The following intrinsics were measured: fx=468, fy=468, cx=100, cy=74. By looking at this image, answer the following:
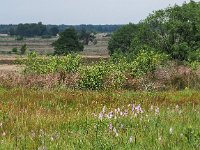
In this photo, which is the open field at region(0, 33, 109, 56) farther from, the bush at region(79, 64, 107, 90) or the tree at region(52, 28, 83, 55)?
the bush at region(79, 64, 107, 90)

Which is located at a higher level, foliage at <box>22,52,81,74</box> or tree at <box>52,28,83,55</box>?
foliage at <box>22,52,81,74</box>

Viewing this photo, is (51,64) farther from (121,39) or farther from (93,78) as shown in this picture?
(121,39)

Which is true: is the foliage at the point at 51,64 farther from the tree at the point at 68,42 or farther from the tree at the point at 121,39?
the tree at the point at 68,42

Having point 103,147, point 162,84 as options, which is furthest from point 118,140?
point 162,84

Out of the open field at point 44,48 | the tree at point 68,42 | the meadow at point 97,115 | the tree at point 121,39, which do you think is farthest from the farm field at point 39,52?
the meadow at point 97,115

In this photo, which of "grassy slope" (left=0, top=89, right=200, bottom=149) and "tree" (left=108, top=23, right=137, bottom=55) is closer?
"grassy slope" (left=0, top=89, right=200, bottom=149)

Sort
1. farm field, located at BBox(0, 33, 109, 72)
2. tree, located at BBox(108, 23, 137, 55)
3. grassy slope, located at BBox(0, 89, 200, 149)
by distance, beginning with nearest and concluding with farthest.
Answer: grassy slope, located at BBox(0, 89, 200, 149) < farm field, located at BBox(0, 33, 109, 72) < tree, located at BBox(108, 23, 137, 55)

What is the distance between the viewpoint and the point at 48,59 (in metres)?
32.2

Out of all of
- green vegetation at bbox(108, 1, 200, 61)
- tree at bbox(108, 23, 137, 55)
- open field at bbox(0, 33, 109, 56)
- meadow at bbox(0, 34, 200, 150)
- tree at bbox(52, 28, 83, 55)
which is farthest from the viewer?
open field at bbox(0, 33, 109, 56)

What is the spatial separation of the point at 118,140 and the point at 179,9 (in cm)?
4896

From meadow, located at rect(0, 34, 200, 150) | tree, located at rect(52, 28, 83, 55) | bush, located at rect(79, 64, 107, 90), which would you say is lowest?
tree, located at rect(52, 28, 83, 55)

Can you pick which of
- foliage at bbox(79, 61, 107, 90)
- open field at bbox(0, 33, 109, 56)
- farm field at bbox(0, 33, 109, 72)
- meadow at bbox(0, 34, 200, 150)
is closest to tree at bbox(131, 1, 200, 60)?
farm field at bbox(0, 33, 109, 72)

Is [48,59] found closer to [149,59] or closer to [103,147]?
[149,59]

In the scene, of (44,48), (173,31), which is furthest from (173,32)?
(44,48)
